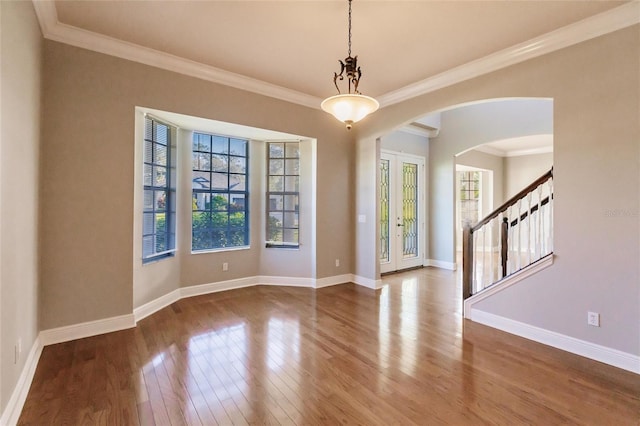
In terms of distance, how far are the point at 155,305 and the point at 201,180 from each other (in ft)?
5.99

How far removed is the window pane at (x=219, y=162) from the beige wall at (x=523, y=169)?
8319 millimetres

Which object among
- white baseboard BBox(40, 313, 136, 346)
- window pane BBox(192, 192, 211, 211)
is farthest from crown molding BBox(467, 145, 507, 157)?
white baseboard BBox(40, 313, 136, 346)

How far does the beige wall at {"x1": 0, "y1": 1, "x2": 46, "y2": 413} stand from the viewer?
173 centimetres

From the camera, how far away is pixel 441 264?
6.55 metres

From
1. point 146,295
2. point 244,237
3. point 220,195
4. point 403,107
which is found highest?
point 403,107

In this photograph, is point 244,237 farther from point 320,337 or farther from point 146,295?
point 320,337

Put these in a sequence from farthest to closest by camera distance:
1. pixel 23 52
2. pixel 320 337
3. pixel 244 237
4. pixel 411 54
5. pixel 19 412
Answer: pixel 244 237, pixel 411 54, pixel 320 337, pixel 23 52, pixel 19 412

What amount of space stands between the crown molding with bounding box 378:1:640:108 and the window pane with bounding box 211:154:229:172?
2925mm

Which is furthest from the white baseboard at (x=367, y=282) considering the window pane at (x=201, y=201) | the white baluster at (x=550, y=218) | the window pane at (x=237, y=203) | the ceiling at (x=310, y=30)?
the ceiling at (x=310, y=30)

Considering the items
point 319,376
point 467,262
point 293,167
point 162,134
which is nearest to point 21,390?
point 319,376

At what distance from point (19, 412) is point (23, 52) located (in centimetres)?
243

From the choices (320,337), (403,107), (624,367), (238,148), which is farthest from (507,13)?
(238,148)

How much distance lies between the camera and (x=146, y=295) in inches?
141

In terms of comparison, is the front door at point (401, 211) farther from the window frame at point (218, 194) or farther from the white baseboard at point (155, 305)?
the white baseboard at point (155, 305)
